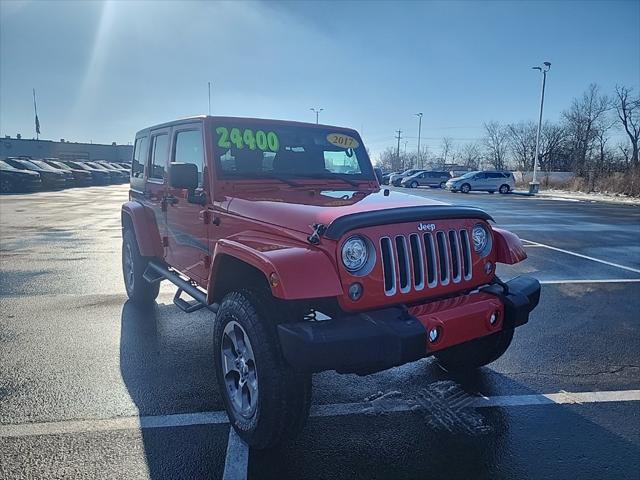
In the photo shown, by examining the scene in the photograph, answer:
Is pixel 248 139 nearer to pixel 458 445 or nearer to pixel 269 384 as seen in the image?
pixel 269 384

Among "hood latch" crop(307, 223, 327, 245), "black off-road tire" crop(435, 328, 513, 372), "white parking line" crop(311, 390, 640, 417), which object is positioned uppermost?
"hood latch" crop(307, 223, 327, 245)

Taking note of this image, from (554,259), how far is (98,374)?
27.8ft

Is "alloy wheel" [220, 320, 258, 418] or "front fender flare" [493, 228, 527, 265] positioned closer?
"alloy wheel" [220, 320, 258, 418]

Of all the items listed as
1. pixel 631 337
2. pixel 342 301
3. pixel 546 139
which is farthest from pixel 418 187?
pixel 342 301

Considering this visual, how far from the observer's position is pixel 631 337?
197 inches

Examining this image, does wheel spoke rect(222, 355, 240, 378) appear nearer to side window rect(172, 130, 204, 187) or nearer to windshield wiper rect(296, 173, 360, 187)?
side window rect(172, 130, 204, 187)

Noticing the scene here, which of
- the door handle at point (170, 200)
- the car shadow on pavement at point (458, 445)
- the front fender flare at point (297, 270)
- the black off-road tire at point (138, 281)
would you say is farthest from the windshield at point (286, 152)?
the black off-road tire at point (138, 281)

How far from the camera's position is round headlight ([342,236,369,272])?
2783mm

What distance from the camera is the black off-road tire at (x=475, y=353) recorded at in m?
3.79

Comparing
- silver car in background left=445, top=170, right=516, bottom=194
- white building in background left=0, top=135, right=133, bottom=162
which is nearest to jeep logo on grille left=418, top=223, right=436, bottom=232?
silver car in background left=445, top=170, right=516, bottom=194

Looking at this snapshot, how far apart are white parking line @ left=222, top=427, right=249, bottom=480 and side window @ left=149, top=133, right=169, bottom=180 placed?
3040 mm

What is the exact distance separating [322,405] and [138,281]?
10.4ft

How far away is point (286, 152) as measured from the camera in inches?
170

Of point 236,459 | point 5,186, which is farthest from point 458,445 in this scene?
point 5,186
